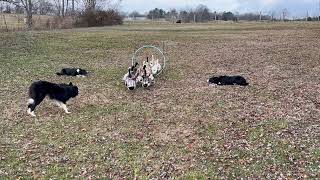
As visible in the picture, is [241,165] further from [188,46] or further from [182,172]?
[188,46]

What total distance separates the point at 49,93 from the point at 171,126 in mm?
3712

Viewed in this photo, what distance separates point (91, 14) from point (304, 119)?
145 ft

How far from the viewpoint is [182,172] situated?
831 cm

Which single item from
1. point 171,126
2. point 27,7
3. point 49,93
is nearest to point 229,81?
point 171,126

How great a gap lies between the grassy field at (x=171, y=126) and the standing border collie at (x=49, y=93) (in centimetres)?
31

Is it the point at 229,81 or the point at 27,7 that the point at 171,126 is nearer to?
the point at 229,81

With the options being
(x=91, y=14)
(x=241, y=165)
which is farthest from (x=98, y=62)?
(x=91, y=14)

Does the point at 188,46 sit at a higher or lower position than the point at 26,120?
higher

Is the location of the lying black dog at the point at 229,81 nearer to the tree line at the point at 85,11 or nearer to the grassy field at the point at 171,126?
the grassy field at the point at 171,126

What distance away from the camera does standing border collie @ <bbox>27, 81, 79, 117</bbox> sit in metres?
11.5

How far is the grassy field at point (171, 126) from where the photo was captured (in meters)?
8.52

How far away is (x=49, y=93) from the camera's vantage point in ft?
38.8

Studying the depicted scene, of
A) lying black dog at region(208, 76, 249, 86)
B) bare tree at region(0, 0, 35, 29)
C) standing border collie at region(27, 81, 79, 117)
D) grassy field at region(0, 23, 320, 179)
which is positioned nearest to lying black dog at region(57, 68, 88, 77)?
grassy field at region(0, 23, 320, 179)

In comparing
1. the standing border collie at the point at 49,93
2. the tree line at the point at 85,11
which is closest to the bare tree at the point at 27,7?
the tree line at the point at 85,11
